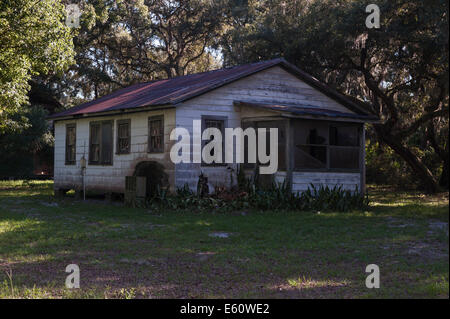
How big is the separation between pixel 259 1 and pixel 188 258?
33983mm

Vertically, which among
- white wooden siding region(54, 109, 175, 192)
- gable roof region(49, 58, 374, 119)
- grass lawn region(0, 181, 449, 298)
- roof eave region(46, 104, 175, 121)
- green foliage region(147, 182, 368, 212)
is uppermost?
gable roof region(49, 58, 374, 119)

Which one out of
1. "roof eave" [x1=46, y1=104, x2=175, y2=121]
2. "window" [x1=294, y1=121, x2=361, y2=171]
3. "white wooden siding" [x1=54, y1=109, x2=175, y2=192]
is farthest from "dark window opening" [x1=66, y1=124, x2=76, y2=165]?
"window" [x1=294, y1=121, x2=361, y2=171]

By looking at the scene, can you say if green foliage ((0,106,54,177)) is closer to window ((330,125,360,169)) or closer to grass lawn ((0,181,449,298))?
window ((330,125,360,169))

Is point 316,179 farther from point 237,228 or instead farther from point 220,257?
point 220,257

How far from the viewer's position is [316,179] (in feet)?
59.3

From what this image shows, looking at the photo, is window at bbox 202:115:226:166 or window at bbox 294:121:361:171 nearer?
window at bbox 202:115:226:166

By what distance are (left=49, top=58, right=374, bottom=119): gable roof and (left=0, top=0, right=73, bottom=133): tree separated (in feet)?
9.81

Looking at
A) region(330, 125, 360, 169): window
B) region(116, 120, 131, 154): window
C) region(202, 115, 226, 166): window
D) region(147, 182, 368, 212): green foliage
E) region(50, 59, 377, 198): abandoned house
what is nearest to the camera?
region(147, 182, 368, 212): green foliage

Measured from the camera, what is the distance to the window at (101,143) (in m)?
20.7

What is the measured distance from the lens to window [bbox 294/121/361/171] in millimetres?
18266

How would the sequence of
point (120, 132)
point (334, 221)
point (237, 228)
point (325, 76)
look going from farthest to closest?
point (325, 76) < point (120, 132) < point (334, 221) < point (237, 228)

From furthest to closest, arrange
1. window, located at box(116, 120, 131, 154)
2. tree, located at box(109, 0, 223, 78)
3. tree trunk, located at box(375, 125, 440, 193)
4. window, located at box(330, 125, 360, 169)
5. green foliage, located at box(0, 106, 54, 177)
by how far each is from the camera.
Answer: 1. tree, located at box(109, 0, 223, 78)
2. green foliage, located at box(0, 106, 54, 177)
3. tree trunk, located at box(375, 125, 440, 193)
4. window, located at box(116, 120, 131, 154)
5. window, located at box(330, 125, 360, 169)
